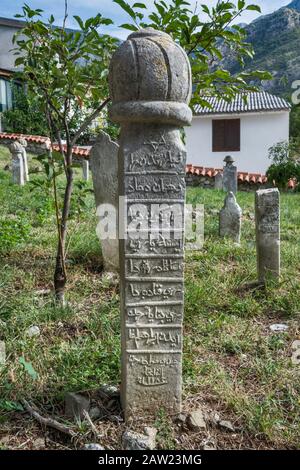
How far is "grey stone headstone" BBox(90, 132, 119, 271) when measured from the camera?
4426mm

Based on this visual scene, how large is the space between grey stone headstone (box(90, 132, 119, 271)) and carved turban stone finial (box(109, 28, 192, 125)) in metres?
2.35

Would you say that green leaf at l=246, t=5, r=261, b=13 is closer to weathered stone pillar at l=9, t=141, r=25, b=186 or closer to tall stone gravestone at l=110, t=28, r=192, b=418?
tall stone gravestone at l=110, t=28, r=192, b=418

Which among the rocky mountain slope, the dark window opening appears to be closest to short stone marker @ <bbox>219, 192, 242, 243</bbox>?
the dark window opening

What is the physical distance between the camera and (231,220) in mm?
5668

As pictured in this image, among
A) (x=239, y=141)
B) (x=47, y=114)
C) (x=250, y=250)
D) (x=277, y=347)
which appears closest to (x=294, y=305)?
(x=277, y=347)

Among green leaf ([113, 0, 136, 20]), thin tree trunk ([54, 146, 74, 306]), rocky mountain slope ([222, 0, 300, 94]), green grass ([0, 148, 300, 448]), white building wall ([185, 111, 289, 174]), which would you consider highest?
rocky mountain slope ([222, 0, 300, 94])

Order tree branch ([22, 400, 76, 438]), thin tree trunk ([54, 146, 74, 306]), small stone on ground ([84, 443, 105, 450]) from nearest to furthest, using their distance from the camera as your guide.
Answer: small stone on ground ([84, 443, 105, 450]) < tree branch ([22, 400, 76, 438]) < thin tree trunk ([54, 146, 74, 306])

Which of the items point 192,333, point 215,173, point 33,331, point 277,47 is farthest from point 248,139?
point 277,47

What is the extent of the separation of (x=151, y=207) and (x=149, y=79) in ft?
1.99

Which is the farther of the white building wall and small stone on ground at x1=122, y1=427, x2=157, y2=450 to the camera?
the white building wall

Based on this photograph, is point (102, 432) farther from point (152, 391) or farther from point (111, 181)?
point (111, 181)

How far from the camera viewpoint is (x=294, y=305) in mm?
3707

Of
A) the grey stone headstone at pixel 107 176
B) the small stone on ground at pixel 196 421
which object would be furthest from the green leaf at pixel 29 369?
the grey stone headstone at pixel 107 176

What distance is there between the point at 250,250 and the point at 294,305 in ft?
5.15
